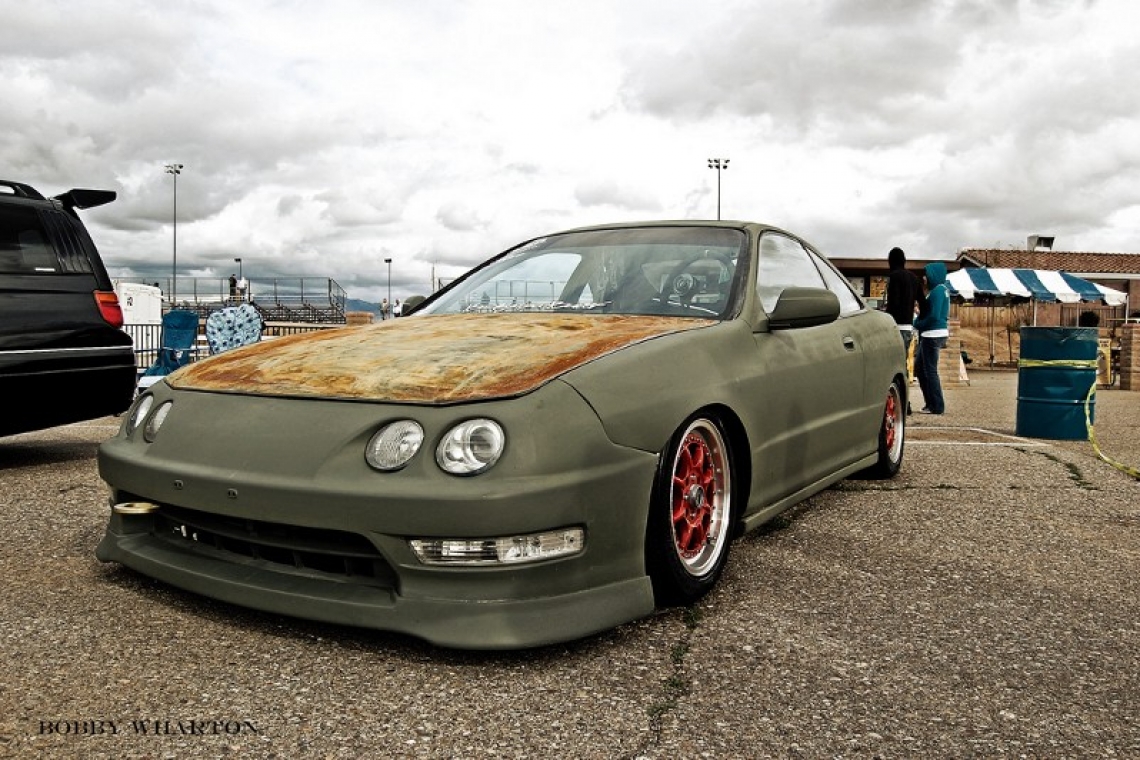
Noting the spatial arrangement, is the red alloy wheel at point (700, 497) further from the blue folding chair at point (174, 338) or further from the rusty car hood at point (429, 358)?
the blue folding chair at point (174, 338)

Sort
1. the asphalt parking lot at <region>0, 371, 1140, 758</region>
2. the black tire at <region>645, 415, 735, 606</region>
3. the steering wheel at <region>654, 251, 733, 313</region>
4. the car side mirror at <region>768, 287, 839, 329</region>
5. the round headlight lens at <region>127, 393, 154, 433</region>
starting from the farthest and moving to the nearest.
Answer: the steering wheel at <region>654, 251, 733, 313</region> → the car side mirror at <region>768, 287, 839, 329</region> → the round headlight lens at <region>127, 393, 154, 433</region> → the black tire at <region>645, 415, 735, 606</region> → the asphalt parking lot at <region>0, 371, 1140, 758</region>

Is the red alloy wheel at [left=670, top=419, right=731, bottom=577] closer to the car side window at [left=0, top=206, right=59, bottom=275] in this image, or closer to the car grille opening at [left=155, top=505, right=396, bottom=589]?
the car grille opening at [left=155, top=505, right=396, bottom=589]

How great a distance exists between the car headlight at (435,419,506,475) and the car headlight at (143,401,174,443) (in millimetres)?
1035

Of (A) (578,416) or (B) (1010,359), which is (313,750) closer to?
(A) (578,416)

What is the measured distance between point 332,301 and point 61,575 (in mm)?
31903

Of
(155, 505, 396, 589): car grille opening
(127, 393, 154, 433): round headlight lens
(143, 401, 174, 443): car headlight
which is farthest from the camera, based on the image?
(127, 393, 154, 433): round headlight lens

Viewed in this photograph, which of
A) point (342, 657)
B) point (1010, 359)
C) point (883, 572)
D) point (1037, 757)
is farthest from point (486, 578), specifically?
point (1010, 359)

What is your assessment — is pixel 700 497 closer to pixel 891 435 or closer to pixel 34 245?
pixel 891 435

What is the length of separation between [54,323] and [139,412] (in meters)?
2.64

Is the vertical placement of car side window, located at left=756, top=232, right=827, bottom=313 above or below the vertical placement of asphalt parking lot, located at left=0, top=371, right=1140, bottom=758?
above

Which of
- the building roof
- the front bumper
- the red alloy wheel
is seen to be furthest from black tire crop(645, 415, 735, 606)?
the building roof

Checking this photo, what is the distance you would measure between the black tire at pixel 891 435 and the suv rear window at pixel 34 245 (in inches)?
182

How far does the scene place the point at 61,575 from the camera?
3.14 m

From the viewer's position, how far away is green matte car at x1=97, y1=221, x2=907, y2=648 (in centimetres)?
234
